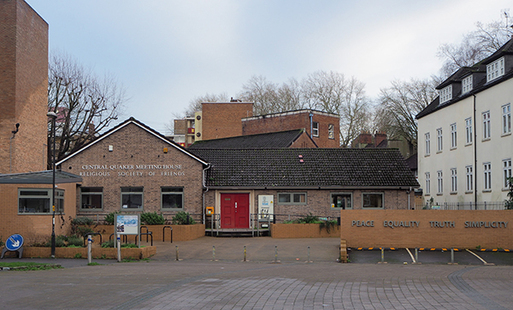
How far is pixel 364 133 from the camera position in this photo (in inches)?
2680

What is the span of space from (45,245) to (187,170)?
34.2ft

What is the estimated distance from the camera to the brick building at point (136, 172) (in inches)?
1151

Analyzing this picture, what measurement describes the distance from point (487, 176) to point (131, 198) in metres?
21.6

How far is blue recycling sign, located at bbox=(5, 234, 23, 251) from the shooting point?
19688mm

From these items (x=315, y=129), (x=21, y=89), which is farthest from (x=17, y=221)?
(x=315, y=129)

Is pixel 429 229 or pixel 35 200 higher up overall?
pixel 35 200

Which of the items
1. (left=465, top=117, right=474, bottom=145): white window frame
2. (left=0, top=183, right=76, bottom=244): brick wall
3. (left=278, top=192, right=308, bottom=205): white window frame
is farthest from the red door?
(left=465, top=117, right=474, bottom=145): white window frame

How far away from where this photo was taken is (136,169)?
29406 mm

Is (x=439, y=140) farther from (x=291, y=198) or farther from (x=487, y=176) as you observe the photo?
(x=291, y=198)

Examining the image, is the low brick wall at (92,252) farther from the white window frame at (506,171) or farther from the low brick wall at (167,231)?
the white window frame at (506,171)

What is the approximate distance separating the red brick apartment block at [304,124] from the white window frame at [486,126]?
2333 cm

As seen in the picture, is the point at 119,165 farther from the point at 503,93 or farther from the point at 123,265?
the point at 503,93

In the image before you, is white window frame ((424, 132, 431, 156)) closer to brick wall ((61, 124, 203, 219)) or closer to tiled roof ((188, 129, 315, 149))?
tiled roof ((188, 129, 315, 149))

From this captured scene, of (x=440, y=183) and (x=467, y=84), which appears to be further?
(x=440, y=183)
